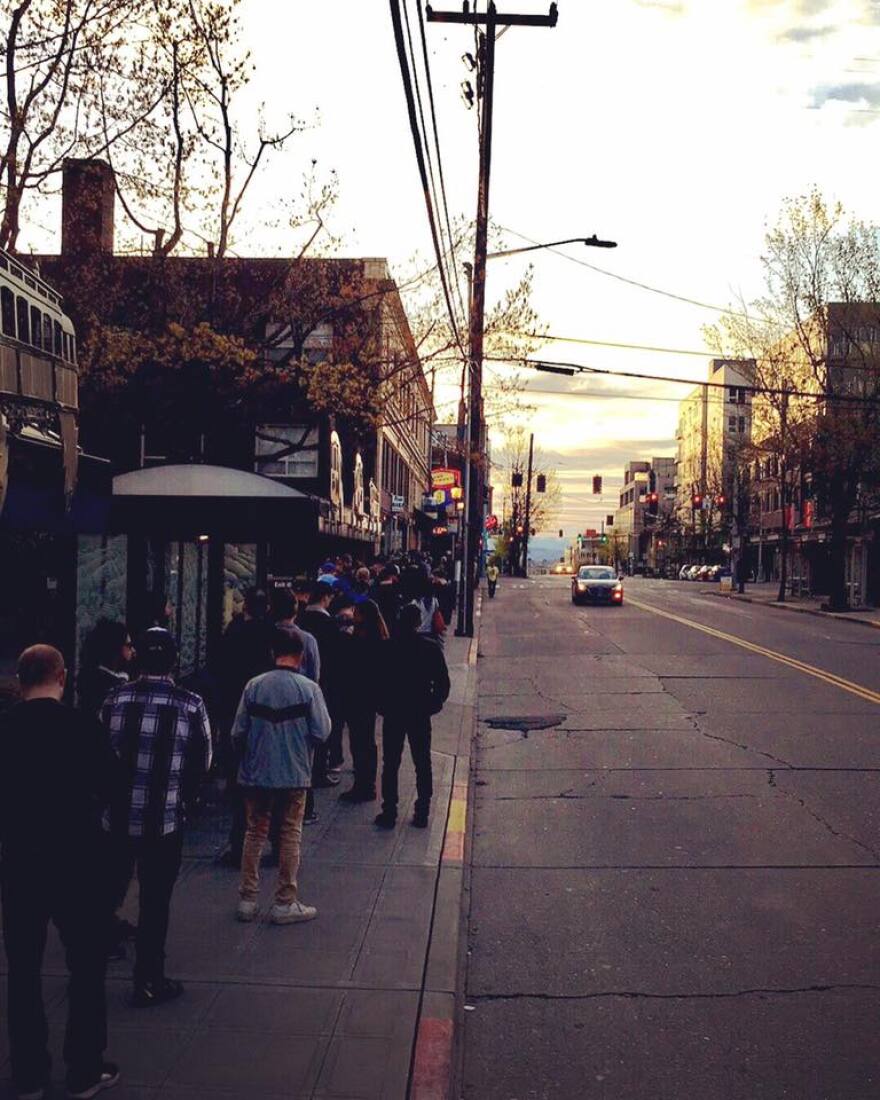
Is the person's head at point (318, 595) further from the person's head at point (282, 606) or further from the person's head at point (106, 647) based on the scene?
the person's head at point (106, 647)

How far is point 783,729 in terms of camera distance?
560 inches

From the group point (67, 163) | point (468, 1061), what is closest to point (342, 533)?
point (67, 163)

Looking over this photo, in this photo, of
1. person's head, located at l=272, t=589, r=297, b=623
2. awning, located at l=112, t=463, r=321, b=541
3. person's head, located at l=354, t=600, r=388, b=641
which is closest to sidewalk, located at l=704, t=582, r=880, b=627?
awning, located at l=112, t=463, r=321, b=541

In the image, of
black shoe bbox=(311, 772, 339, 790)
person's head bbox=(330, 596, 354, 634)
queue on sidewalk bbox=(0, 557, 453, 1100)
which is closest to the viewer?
queue on sidewalk bbox=(0, 557, 453, 1100)

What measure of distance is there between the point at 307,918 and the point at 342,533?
1899 centimetres

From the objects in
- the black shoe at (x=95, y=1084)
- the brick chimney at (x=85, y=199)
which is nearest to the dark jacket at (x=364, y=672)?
the black shoe at (x=95, y=1084)

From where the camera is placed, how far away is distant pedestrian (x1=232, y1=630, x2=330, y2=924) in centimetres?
691

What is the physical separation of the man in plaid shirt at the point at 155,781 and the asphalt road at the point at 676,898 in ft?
5.15

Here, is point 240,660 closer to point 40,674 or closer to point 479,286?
point 40,674

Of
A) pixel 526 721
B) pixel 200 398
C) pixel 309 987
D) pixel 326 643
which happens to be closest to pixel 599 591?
pixel 200 398

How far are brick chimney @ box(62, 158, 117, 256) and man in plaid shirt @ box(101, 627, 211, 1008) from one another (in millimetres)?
13310

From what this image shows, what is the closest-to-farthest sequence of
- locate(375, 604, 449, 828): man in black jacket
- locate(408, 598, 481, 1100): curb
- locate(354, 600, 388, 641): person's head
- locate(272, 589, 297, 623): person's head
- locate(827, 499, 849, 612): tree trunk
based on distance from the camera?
locate(408, 598, 481, 1100): curb → locate(272, 589, 297, 623): person's head → locate(375, 604, 449, 828): man in black jacket → locate(354, 600, 388, 641): person's head → locate(827, 499, 849, 612): tree trunk

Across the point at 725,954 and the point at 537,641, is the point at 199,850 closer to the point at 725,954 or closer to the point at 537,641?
the point at 725,954

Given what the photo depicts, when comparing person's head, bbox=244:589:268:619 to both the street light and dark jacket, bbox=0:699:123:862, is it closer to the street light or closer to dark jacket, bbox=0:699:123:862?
dark jacket, bbox=0:699:123:862
